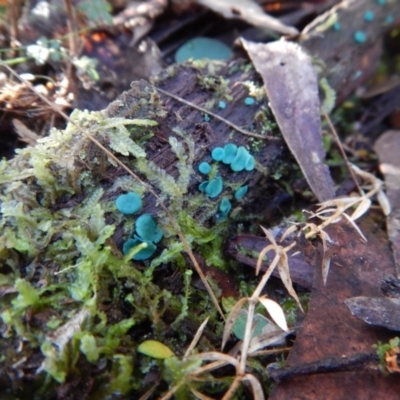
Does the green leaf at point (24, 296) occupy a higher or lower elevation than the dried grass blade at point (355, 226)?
higher

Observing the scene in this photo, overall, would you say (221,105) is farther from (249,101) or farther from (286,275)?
(286,275)

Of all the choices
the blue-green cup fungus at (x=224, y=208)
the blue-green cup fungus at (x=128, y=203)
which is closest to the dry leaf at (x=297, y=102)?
the blue-green cup fungus at (x=224, y=208)

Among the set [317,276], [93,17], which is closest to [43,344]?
[317,276]

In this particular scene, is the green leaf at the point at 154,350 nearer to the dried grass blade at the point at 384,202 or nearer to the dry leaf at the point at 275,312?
the dry leaf at the point at 275,312

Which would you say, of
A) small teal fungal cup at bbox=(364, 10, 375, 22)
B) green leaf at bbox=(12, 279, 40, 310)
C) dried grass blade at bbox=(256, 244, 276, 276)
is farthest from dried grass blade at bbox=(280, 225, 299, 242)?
small teal fungal cup at bbox=(364, 10, 375, 22)

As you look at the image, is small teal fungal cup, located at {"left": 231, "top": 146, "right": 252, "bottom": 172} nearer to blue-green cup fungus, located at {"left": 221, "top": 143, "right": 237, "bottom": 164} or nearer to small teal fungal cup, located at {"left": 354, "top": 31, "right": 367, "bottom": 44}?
blue-green cup fungus, located at {"left": 221, "top": 143, "right": 237, "bottom": 164}

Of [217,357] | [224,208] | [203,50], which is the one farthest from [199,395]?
[203,50]
